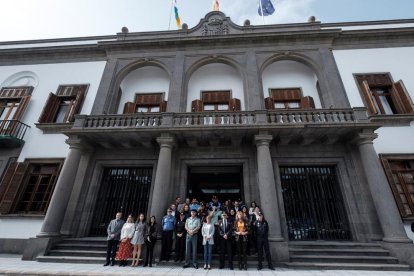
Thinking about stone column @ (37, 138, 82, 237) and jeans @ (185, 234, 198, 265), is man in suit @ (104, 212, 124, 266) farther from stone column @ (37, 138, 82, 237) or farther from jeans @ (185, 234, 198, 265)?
stone column @ (37, 138, 82, 237)

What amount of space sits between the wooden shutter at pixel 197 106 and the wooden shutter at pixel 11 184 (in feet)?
27.7

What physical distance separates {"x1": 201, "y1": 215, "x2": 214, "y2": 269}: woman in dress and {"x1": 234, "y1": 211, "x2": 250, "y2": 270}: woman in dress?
77 centimetres

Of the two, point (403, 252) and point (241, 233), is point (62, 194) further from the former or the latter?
point (403, 252)

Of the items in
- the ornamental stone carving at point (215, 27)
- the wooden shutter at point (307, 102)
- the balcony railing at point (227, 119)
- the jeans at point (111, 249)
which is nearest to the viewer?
the jeans at point (111, 249)

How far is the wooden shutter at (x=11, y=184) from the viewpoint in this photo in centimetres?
931

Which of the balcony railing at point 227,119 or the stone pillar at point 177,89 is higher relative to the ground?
the stone pillar at point 177,89

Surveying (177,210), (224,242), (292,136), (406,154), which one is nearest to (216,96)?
(292,136)

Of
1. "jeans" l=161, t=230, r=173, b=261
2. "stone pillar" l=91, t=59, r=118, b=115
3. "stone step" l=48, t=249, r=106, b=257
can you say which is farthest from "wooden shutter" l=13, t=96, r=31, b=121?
"jeans" l=161, t=230, r=173, b=261

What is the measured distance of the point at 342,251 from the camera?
7.03 meters

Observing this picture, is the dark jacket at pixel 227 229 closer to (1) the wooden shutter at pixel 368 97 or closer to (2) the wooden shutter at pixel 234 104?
(2) the wooden shutter at pixel 234 104

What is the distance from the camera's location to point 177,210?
25.2ft

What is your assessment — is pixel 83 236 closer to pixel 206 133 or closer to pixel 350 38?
pixel 206 133

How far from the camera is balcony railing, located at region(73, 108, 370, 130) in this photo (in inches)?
339

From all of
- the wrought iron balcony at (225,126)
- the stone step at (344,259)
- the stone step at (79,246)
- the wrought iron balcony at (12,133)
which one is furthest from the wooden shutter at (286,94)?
the wrought iron balcony at (12,133)
